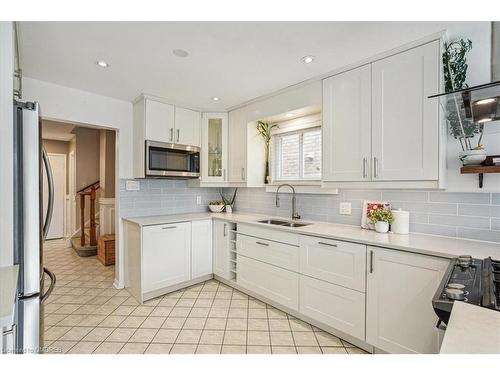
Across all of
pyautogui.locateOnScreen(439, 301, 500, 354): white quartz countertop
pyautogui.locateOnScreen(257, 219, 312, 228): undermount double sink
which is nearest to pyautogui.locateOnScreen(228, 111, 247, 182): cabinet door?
pyautogui.locateOnScreen(257, 219, 312, 228): undermount double sink

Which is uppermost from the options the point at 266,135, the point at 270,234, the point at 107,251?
the point at 266,135

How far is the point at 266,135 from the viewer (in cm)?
336

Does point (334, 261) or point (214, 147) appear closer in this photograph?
point (334, 261)

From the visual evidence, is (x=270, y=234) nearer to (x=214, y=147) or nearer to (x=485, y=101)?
(x=214, y=147)

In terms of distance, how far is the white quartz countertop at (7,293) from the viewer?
73 cm

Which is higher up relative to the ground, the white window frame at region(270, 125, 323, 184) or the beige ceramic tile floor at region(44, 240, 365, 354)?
the white window frame at region(270, 125, 323, 184)

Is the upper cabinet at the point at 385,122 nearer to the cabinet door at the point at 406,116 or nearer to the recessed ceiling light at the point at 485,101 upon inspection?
the cabinet door at the point at 406,116

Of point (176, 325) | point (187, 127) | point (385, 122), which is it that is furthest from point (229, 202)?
point (385, 122)

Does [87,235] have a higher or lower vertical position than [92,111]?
lower

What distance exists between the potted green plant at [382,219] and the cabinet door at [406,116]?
36cm

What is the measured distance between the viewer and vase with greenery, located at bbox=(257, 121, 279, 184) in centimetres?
331

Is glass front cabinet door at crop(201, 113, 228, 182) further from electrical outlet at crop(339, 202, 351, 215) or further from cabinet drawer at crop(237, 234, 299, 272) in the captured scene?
electrical outlet at crop(339, 202, 351, 215)

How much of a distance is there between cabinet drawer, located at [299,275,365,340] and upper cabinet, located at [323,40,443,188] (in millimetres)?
898

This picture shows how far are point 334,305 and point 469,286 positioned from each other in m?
1.16
